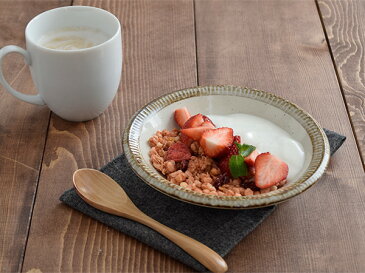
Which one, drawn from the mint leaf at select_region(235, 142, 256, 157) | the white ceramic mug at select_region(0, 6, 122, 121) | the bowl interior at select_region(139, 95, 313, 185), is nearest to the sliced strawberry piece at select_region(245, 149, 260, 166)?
→ the mint leaf at select_region(235, 142, 256, 157)

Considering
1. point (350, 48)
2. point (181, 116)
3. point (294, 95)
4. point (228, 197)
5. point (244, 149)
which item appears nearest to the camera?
point (228, 197)

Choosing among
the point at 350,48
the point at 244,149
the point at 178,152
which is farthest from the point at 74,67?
the point at 350,48

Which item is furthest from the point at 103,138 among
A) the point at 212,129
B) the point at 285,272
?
the point at 285,272

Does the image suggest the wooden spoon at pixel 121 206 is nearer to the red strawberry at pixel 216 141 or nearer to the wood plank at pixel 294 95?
the wood plank at pixel 294 95

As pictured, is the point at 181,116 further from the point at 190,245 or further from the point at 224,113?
the point at 190,245

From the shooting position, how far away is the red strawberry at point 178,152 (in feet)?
3.63

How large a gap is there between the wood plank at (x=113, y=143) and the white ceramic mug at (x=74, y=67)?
0.05 meters

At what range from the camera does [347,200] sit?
3.65 feet

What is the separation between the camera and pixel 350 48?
1.60m

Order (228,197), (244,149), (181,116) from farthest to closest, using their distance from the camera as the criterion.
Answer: (181,116) < (244,149) < (228,197)

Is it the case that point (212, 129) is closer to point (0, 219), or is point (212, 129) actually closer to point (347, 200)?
point (347, 200)

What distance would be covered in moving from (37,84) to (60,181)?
0.25m

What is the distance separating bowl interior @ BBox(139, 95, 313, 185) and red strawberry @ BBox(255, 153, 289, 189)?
8 cm

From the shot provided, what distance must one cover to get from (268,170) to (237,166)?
0.17 feet
